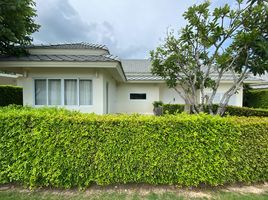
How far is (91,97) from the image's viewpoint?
762cm

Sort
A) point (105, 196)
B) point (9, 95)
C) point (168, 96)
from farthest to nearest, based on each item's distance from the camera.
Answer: point (168, 96) → point (9, 95) → point (105, 196)

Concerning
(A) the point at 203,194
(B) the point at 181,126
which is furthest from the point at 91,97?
(A) the point at 203,194

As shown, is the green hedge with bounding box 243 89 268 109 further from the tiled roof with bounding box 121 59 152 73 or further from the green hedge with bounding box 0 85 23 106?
the green hedge with bounding box 0 85 23 106

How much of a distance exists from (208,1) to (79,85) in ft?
19.9

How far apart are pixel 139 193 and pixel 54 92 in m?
6.04

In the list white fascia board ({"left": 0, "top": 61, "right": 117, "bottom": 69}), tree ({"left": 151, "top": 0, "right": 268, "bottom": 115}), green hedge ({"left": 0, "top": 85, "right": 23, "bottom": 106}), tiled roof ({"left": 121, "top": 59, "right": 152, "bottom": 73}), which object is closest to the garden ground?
tree ({"left": 151, "top": 0, "right": 268, "bottom": 115})

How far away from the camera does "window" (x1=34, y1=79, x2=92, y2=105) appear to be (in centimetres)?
756

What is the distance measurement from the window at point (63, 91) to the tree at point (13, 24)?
6.04ft

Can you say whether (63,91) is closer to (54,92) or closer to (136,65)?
(54,92)

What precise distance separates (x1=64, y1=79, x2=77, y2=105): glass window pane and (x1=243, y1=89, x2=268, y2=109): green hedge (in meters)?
16.4

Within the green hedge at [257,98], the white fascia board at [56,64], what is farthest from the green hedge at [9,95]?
the green hedge at [257,98]

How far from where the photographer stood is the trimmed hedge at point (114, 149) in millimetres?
3480

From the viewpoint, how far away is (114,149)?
11.5 ft

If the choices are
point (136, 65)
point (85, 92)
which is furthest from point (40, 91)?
point (136, 65)
